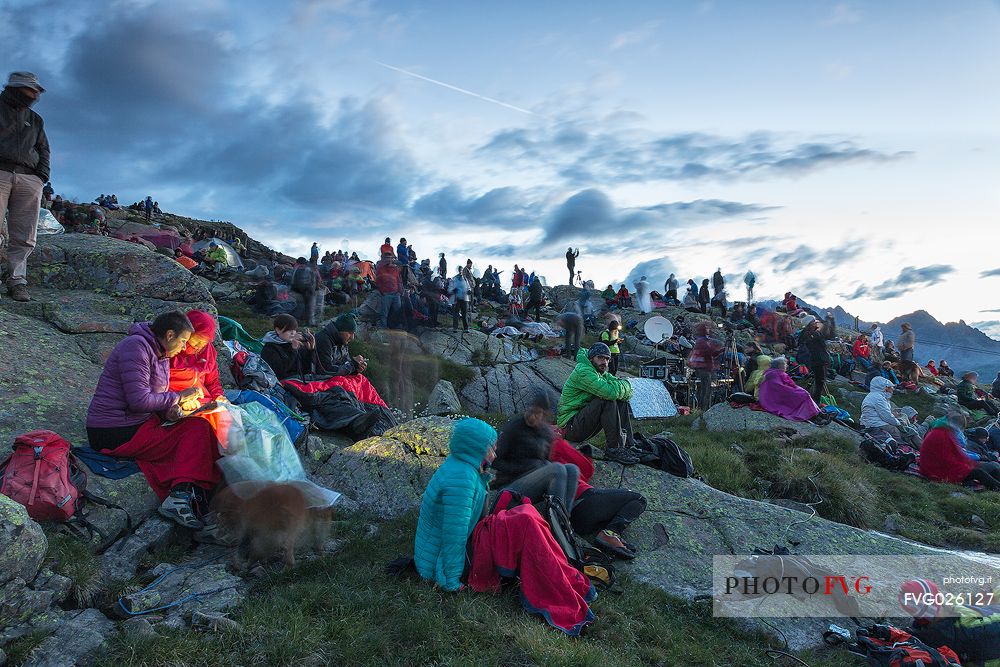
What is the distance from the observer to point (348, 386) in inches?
342

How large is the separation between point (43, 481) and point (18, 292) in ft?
15.0

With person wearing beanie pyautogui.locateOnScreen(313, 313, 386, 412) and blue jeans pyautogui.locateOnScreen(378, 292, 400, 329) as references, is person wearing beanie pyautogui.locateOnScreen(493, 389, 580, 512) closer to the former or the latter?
person wearing beanie pyautogui.locateOnScreen(313, 313, 386, 412)

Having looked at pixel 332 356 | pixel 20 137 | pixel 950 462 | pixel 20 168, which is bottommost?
pixel 950 462

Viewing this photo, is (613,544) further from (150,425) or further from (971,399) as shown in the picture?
(971,399)

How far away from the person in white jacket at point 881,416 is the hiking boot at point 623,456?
7569 millimetres

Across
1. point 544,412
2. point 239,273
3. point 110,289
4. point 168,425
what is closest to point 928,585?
point 544,412

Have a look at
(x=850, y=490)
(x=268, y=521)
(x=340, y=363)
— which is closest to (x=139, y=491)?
(x=268, y=521)

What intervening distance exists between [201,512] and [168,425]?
2.70 feet

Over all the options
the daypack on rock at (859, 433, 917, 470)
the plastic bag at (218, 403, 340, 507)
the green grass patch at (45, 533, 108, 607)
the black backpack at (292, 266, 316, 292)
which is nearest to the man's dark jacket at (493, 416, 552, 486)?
the plastic bag at (218, 403, 340, 507)

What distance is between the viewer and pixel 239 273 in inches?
803

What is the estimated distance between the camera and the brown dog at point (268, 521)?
465 cm

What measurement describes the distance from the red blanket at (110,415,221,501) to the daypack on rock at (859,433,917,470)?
1115cm

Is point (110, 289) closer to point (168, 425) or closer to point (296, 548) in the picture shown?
point (168, 425)

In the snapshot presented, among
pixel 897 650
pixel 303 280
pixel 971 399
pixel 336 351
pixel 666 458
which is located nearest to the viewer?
pixel 897 650
